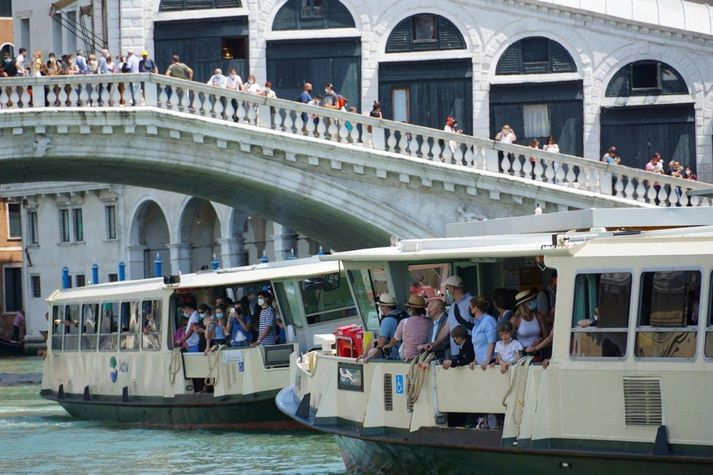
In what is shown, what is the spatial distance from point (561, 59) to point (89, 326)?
37.9ft

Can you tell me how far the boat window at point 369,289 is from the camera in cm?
1717

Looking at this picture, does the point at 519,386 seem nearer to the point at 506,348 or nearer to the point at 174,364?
the point at 506,348

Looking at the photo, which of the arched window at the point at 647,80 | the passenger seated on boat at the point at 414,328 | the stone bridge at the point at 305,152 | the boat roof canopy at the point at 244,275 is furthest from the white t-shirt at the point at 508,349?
the arched window at the point at 647,80

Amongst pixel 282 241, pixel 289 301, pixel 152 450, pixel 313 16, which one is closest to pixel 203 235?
pixel 282 241

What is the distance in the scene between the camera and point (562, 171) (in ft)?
101

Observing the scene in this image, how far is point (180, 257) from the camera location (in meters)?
49.6

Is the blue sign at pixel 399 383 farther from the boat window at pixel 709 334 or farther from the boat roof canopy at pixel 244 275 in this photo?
the boat roof canopy at pixel 244 275

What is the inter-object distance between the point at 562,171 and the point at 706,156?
4.49 metres

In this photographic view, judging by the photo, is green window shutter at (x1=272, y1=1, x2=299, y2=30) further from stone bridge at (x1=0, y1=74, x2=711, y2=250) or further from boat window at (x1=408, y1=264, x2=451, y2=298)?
boat window at (x1=408, y1=264, x2=451, y2=298)

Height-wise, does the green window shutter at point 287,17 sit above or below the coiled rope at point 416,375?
above

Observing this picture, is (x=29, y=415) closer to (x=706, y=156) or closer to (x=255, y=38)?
(x=255, y=38)

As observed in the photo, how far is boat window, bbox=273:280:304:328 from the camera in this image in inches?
894

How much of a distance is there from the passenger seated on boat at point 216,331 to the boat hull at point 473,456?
5440mm

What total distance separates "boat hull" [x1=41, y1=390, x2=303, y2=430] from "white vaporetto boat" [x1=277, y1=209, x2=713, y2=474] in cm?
665
